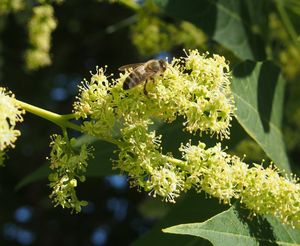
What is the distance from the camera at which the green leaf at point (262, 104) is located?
2.78m

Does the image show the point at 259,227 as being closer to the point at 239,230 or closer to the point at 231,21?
the point at 239,230

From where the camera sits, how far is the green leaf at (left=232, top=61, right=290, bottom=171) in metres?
2.78

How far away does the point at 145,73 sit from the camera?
8.03 feet

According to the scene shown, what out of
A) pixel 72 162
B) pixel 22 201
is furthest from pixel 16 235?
pixel 72 162

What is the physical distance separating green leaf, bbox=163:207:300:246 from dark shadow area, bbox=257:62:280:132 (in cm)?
58

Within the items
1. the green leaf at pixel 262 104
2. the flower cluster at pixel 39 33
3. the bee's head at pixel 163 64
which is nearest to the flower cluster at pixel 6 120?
the bee's head at pixel 163 64

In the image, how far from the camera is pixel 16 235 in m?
6.42

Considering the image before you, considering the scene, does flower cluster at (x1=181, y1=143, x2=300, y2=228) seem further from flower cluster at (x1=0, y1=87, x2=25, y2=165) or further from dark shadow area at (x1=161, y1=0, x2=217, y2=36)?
dark shadow area at (x1=161, y1=0, x2=217, y2=36)

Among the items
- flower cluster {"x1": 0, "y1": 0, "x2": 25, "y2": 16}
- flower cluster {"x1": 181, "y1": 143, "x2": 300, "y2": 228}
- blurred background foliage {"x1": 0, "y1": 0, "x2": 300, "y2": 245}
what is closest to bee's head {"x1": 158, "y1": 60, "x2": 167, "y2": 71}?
flower cluster {"x1": 181, "y1": 143, "x2": 300, "y2": 228}

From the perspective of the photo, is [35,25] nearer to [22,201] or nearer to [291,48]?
[291,48]

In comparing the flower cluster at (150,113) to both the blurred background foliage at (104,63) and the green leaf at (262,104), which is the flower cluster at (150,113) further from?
the blurred background foliage at (104,63)

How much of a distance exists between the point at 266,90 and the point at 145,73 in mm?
852

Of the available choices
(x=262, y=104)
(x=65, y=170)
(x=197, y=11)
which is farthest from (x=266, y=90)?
(x=65, y=170)

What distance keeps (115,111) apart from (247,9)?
149cm
